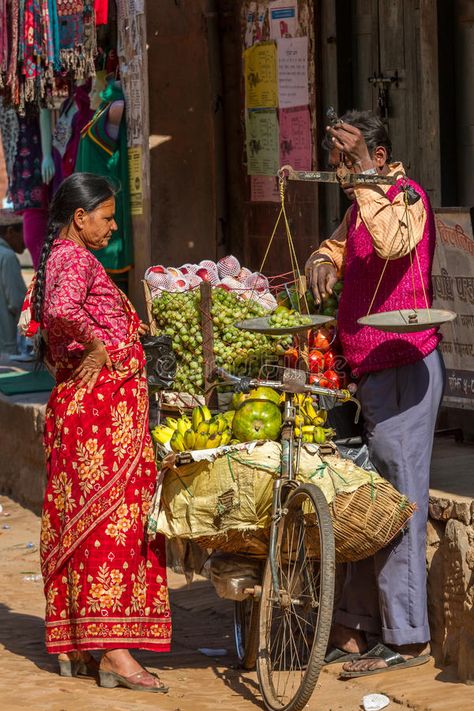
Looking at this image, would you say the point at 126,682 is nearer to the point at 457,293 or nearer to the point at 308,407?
the point at 308,407

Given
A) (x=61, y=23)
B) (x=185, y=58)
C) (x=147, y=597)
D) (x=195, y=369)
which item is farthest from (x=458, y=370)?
(x=61, y=23)

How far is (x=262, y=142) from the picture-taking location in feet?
27.9

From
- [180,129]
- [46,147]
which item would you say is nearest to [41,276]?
[180,129]

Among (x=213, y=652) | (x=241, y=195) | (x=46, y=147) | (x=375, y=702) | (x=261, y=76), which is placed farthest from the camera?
(x=46, y=147)

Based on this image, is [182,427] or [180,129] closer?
[182,427]

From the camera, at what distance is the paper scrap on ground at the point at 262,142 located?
838 centimetres

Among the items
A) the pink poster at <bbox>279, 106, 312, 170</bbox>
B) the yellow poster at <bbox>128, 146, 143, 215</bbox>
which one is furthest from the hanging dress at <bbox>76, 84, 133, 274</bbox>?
the pink poster at <bbox>279, 106, 312, 170</bbox>

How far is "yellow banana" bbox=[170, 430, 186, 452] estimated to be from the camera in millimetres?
5273

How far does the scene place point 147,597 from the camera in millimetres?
5523

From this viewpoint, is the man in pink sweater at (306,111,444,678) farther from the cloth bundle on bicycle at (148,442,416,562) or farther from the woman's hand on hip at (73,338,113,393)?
the woman's hand on hip at (73,338,113,393)

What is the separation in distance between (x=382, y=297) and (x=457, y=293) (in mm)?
1350

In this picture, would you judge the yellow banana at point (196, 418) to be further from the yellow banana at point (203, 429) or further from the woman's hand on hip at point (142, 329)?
the woman's hand on hip at point (142, 329)

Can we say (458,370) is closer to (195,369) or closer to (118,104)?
(195,369)

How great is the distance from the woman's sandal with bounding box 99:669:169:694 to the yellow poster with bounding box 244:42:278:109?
4024 millimetres
